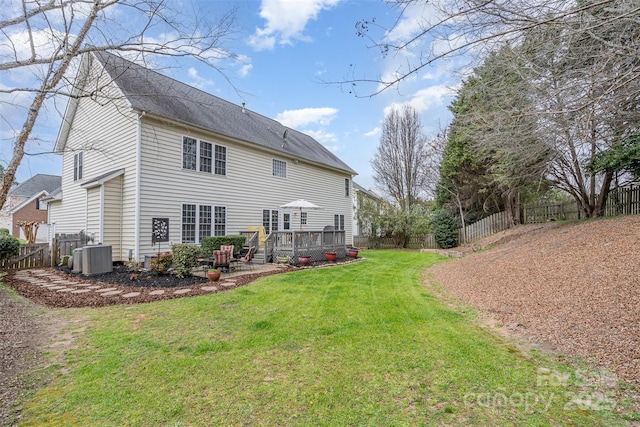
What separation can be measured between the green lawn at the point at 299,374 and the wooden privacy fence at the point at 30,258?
760 centimetres

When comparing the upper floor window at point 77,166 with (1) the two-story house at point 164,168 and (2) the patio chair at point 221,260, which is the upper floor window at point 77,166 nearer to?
(1) the two-story house at point 164,168

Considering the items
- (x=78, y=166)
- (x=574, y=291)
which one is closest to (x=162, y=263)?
(x=78, y=166)

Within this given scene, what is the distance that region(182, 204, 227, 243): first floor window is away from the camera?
37.9 ft

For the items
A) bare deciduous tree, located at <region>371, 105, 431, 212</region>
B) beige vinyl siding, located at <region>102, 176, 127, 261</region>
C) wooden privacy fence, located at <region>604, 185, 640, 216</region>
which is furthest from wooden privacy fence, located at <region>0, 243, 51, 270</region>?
wooden privacy fence, located at <region>604, 185, 640, 216</region>

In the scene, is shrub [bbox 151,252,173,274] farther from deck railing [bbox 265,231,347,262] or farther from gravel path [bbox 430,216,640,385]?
gravel path [bbox 430,216,640,385]

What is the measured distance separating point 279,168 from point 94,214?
8250mm

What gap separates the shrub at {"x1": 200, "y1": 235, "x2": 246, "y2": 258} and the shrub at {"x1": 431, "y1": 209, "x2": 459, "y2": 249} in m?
11.0

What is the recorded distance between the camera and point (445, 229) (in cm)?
1672

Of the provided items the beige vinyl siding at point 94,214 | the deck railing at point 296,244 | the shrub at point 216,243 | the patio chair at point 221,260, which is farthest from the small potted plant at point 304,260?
the beige vinyl siding at point 94,214

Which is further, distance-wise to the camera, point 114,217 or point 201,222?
point 201,222

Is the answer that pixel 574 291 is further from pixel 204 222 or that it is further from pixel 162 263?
pixel 204 222

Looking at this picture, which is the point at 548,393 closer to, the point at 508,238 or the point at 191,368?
the point at 191,368

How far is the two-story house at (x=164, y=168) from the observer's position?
10.4 metres

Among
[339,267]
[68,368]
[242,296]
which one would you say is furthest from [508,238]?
[68,368]
